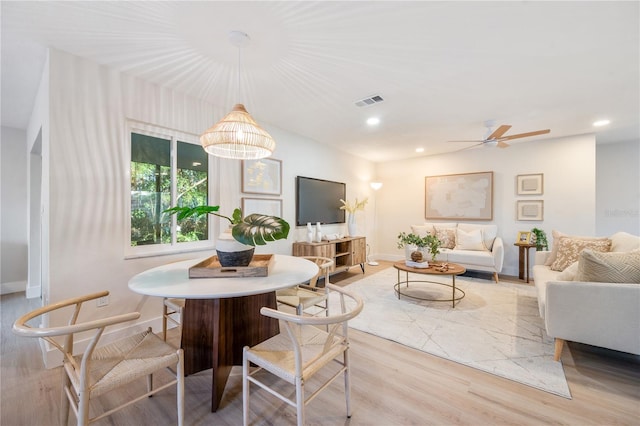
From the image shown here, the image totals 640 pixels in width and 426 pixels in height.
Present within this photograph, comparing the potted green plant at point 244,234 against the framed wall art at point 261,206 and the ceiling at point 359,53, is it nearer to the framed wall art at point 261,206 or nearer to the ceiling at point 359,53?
the ceiling at point 359,53

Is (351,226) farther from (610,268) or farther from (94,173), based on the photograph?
(94,173)

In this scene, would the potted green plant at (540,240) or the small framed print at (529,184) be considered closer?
the potted green plant at (540,240)

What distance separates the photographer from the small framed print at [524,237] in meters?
4.43

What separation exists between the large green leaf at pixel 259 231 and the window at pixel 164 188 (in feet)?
4.71

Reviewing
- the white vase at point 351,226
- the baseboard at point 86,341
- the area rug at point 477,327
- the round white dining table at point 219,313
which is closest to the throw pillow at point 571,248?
the area rug at point 477,327

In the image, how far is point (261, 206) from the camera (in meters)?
3.71

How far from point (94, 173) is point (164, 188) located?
0.61 m

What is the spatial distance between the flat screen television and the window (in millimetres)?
1619

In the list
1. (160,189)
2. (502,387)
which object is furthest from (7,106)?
(502,387)

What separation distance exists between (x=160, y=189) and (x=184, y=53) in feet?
4.45

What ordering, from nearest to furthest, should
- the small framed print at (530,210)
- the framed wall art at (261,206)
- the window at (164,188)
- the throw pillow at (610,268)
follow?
the throw pillow at (610,268) → the window at (164,188) → the framed wall art at (261,206) → the small framed print at (530,210)

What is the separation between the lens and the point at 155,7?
1.63 m

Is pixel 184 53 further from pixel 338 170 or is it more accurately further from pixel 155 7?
pixel 338 170

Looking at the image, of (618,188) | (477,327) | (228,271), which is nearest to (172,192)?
(228,271)
